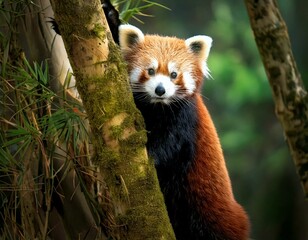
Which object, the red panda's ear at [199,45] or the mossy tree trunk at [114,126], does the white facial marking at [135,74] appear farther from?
the mossy tree trunk at [114,126]

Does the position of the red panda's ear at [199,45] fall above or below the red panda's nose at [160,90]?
above

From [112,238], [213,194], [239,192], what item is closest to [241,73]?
[239,192]

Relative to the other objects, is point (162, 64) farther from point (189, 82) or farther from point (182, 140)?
point (182, 140)

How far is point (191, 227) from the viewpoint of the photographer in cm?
416

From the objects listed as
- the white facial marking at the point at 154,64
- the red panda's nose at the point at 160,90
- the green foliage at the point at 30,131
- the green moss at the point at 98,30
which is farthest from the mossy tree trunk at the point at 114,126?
the white facial marking at the point at 154,64

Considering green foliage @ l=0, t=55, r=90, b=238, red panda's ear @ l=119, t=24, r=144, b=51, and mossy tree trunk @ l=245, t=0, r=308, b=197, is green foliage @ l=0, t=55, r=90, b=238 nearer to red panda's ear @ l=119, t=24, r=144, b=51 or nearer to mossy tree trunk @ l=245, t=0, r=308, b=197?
red panda's ear @ l=119, t=24, r=144, b=51

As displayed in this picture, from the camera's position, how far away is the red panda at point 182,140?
160 inches

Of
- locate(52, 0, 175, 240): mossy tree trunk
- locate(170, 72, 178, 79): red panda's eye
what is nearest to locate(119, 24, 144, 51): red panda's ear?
locate(170, 72, 178, 79): red panda's eye

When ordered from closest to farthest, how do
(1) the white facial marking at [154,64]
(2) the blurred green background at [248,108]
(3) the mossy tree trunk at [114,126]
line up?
(3) the mossy tree trunk at [114,126], (1) the white facial marking at [154,64], (2) the blurred green background at [248,108]

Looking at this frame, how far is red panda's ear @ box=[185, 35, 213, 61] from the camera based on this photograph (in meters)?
4.36

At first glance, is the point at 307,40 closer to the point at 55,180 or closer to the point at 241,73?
the point at 241,73

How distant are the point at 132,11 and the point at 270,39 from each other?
2.54 feet

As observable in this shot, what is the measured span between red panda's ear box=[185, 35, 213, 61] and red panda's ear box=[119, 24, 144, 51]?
0.31m

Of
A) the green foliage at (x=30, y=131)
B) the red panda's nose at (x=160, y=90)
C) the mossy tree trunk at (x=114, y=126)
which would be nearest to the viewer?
the mossy tree trunk at (x=114, y=126)
